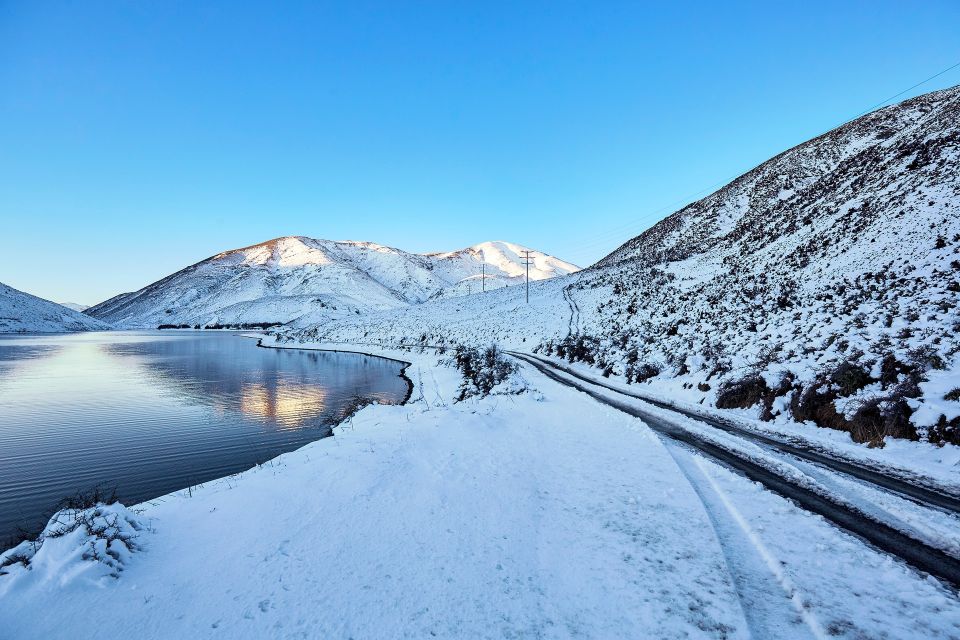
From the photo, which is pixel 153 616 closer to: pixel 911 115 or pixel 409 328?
pixel 409 328

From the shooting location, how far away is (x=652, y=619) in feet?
12.9

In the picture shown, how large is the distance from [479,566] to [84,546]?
4.46 meters

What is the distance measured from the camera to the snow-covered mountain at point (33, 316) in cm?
13262

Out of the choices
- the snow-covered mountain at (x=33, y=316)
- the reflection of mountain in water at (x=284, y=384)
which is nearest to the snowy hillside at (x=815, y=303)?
the reflection of mountain in water at (x=284, y=384)

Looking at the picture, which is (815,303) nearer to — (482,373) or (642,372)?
(642,372)

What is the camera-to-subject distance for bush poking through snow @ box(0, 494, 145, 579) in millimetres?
4770

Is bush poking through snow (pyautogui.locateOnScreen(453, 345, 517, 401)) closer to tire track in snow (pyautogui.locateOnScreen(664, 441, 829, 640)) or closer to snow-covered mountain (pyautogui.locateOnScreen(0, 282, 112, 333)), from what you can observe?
tire track in snow (pyautogui.locateOnScreen(664, 441, 829, 640))

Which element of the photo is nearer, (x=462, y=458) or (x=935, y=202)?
(x=462, y=458)

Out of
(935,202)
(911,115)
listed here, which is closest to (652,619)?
(935,202)

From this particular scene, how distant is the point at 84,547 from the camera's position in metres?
4.84

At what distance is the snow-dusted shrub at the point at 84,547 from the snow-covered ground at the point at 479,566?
41mm

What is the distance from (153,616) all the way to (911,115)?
77440mm

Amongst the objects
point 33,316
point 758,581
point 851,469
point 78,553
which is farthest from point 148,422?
point 33,316

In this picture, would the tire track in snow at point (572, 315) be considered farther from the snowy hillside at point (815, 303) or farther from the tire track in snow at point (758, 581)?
the tire track in snow at point (758, 581)
